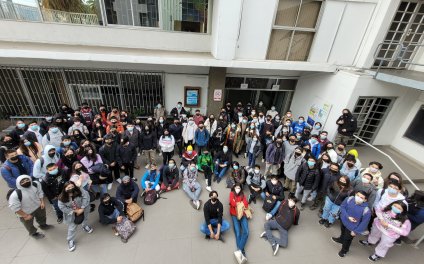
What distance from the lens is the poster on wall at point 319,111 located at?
26.2ft

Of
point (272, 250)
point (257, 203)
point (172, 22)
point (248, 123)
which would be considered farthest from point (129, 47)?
point (272, 250)

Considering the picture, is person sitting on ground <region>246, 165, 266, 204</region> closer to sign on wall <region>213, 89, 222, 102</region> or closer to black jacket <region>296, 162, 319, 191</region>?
black jacket <region>296, 162, 319, 191</region>

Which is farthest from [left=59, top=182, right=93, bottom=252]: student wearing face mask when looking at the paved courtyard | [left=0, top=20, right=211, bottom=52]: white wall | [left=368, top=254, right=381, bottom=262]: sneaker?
[left=368, top=254, right=381, bottom=262]: sneaker

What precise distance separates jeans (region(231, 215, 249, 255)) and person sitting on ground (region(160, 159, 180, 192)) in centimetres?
196

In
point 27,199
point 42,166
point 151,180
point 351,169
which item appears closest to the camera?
point 27,199

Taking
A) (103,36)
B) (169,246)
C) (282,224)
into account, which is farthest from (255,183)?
(103,36)

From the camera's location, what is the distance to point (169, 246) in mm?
4551

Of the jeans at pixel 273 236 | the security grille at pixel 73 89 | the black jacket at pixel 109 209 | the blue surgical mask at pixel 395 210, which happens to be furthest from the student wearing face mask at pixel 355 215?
the security grille at pixel 73 89

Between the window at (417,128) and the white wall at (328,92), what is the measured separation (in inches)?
125

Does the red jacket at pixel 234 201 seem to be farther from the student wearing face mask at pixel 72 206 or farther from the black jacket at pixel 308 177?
the student wearing face mask at pixel 72 206

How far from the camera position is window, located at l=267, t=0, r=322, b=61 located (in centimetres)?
715

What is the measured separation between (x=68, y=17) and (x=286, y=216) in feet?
31.5

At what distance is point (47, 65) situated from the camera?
7.70 metres

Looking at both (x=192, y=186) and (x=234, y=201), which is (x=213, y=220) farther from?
(x=192, y=186)
